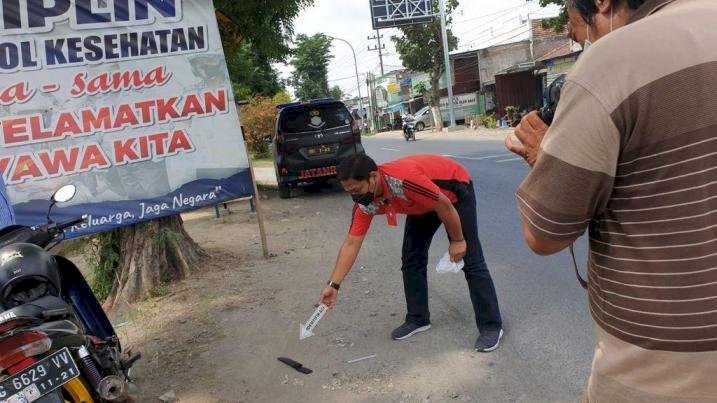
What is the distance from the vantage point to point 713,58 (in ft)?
3.58

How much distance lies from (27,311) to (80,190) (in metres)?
3.32

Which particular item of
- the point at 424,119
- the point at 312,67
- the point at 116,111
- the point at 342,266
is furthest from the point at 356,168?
the point at 312,67

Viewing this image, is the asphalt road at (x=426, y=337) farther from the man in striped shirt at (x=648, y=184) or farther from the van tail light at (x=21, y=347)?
the man in striped shirt at (x=648, y=184)

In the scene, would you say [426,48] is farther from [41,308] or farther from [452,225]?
[41,308]

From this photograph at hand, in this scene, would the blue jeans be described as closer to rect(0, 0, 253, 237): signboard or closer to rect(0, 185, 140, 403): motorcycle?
rect(0, 185, 140, 403): motorcycle

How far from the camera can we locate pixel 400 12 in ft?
108

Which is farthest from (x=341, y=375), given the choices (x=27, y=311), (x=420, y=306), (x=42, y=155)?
(x=42, y=155)

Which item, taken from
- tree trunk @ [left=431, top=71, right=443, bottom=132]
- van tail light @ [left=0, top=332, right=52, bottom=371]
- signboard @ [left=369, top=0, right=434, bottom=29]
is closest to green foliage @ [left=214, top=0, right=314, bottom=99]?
van tail light @ [left=0, top=332, right=52, bottom=371]

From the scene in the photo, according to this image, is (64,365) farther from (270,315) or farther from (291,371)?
(270,315)

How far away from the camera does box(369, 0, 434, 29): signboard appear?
108 ft

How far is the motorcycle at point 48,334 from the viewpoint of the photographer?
2305 mm

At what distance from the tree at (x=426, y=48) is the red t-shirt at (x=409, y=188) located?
3261 cm

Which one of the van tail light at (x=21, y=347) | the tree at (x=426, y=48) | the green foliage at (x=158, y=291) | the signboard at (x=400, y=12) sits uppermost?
the signboard at (x=400, y=12)

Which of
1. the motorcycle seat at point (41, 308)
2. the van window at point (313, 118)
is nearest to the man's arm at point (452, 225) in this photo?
the motorcycle seat at point (41, 308)
